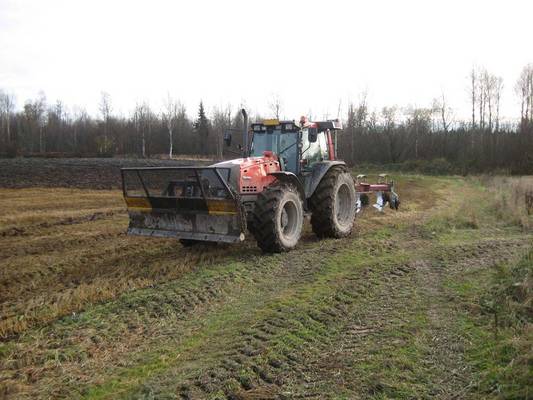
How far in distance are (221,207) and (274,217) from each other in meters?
0.90

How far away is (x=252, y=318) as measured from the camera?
18.7ft

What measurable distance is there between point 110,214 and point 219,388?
1229 centimetres

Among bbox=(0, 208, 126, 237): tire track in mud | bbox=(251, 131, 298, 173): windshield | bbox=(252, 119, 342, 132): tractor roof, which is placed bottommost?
bbox=(0, 208, 126, 237): tire track in mud

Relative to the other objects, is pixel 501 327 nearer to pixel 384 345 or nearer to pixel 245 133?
pixel 384 345

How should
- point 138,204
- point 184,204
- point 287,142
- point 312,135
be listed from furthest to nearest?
1. point 287,142
2. point 312,135
3. point 138,204
4. point 184,204

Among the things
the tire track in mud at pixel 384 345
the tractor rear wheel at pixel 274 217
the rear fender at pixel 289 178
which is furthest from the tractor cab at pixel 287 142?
the tire track in mud at pixel 384 345

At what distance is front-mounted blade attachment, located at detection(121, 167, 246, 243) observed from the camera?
27.0 ft

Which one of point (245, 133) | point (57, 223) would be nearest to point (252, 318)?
point (245, 133)

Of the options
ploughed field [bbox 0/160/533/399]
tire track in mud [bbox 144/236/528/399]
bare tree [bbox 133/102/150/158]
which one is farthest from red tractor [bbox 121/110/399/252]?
bare tree [bbox 133/102/150/158]

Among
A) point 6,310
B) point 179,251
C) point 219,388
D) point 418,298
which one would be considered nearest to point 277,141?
point 179,251

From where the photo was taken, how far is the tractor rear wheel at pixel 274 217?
8.47 metres

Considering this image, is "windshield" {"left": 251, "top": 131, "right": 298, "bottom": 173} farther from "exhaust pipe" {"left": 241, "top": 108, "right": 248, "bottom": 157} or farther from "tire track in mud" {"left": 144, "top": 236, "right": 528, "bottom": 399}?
"tire track in mud" {"left": 144, "top": 236, "right": 528, "bottom": 399}

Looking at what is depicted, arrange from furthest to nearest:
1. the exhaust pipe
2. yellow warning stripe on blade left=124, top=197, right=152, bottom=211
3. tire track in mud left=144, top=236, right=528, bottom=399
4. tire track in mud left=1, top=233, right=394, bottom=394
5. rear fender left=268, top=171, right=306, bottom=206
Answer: rear fender left=268, top=171, right=306, bottom=206 → yellow warning stripe on blade left=124, top=197, right=152, bottom=211 → the exhaust pipe → tire track in mud left=1, top=233, right=394, bottom=394 → tire track in mud left=144, top=236, right=528, bottom=399

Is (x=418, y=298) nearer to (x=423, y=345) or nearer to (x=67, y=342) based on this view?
(x=423, y=345)
